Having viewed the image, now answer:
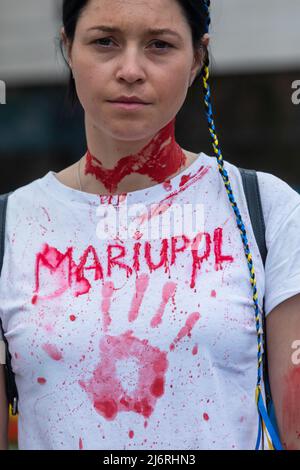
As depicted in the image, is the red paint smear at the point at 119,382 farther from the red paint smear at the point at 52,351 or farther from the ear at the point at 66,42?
the ear at the point at 66,42

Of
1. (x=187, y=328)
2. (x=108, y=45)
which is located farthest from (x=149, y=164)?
(x=187, y=328)

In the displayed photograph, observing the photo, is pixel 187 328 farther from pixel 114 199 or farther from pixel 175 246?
pixel 114 199

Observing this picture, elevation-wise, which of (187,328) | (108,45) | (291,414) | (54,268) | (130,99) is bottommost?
(291,414)

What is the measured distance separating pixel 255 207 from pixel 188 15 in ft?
1.68

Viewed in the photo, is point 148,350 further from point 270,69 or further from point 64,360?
point 270,69

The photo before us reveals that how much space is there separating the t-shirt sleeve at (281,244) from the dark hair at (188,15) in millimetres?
447

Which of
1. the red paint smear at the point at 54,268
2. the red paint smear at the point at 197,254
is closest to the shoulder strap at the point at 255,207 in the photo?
the red paint smear at the point at 197,254

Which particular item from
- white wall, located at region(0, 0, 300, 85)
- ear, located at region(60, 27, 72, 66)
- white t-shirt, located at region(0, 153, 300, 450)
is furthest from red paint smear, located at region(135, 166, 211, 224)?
white wall, located at region(0, 0, 300, 85)

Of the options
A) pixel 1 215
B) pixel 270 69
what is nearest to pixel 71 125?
pixel 270 69

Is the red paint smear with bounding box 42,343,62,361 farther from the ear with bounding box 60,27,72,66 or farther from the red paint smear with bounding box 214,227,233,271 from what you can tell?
the ear with bounding box 60,27,72,66

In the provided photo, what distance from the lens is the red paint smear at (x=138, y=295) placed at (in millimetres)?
2199

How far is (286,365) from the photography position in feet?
7.13

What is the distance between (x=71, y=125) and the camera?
10.7 meters

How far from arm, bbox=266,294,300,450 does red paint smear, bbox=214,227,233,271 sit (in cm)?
17
